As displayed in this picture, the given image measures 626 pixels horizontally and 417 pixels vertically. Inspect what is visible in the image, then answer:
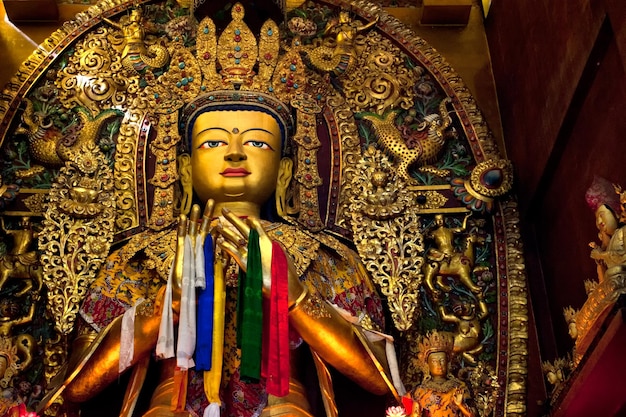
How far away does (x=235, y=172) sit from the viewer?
5.70 m

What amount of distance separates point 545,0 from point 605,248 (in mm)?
1612

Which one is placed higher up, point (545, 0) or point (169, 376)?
point (545, 0)

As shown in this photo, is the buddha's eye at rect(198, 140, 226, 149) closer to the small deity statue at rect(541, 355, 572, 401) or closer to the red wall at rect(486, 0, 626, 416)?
the red wall at rect(486, 0, 626, 416)

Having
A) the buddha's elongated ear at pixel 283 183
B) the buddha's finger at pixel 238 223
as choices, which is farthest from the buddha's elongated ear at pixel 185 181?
the buddha's finger at pixel 238 223

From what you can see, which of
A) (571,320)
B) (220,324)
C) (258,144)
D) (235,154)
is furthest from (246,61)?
(571,320)

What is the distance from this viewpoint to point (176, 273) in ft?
16.0

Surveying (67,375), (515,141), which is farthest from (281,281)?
(515,141)

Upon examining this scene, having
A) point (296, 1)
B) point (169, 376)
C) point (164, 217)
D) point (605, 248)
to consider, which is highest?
point (296, 1)

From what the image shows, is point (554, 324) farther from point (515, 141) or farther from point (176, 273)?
point (176, 273)

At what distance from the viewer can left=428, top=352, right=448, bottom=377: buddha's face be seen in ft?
17.2

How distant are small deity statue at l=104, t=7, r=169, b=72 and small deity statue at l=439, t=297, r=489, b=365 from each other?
214 centimetres

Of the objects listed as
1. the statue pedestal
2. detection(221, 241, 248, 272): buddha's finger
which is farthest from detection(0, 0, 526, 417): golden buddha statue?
the statue pedestal

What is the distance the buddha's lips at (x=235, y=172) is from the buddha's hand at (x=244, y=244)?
69cm

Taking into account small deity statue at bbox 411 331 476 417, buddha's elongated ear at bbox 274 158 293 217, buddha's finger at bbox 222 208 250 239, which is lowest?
small deity statue at bbox 411 331 476 417
